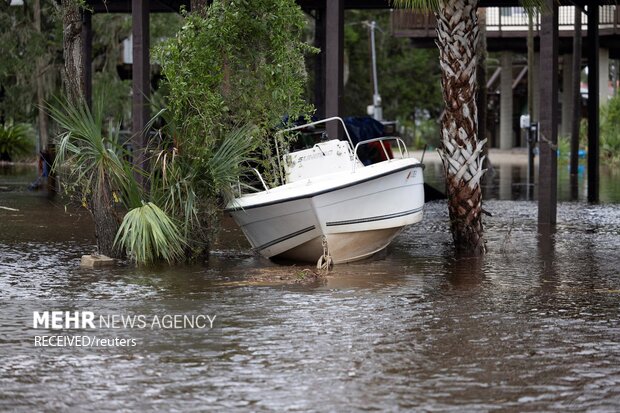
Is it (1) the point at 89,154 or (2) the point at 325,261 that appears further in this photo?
(1) the point at 89,154

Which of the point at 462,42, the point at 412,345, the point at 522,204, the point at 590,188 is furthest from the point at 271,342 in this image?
the point at 590,188

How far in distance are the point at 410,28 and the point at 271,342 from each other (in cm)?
2757

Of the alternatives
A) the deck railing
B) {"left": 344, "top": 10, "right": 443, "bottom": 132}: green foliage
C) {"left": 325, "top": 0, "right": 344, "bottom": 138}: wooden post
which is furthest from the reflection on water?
{"left": 344, "top": 10, "right": 443, "bottom": 132}: green foliage

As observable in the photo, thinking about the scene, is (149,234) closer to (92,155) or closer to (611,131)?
(92,155)

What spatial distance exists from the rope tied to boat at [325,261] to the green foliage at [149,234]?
159cm

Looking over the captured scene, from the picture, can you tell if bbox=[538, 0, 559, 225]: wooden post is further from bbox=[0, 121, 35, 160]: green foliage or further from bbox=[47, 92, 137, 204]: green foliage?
bbox=[0, 121, 35, 160]: green foliage

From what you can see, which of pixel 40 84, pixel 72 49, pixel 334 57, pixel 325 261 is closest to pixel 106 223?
pixel 72 49

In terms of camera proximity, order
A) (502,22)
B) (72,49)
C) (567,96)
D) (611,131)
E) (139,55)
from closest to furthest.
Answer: (72,49), (139,55), (611,131), (502,22), (567,96)

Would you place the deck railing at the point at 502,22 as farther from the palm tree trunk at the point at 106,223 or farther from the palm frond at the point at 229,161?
the palm tree trunk at the point at 106,223

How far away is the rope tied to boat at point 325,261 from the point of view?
1379 centimetres

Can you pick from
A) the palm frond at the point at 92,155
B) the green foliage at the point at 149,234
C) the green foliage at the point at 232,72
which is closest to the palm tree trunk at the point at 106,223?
the palm frond at the point at 92,155

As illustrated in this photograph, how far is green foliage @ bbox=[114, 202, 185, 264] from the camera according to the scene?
14.0 metres

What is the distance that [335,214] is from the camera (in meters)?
13.9

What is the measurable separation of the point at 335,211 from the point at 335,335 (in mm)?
4236
